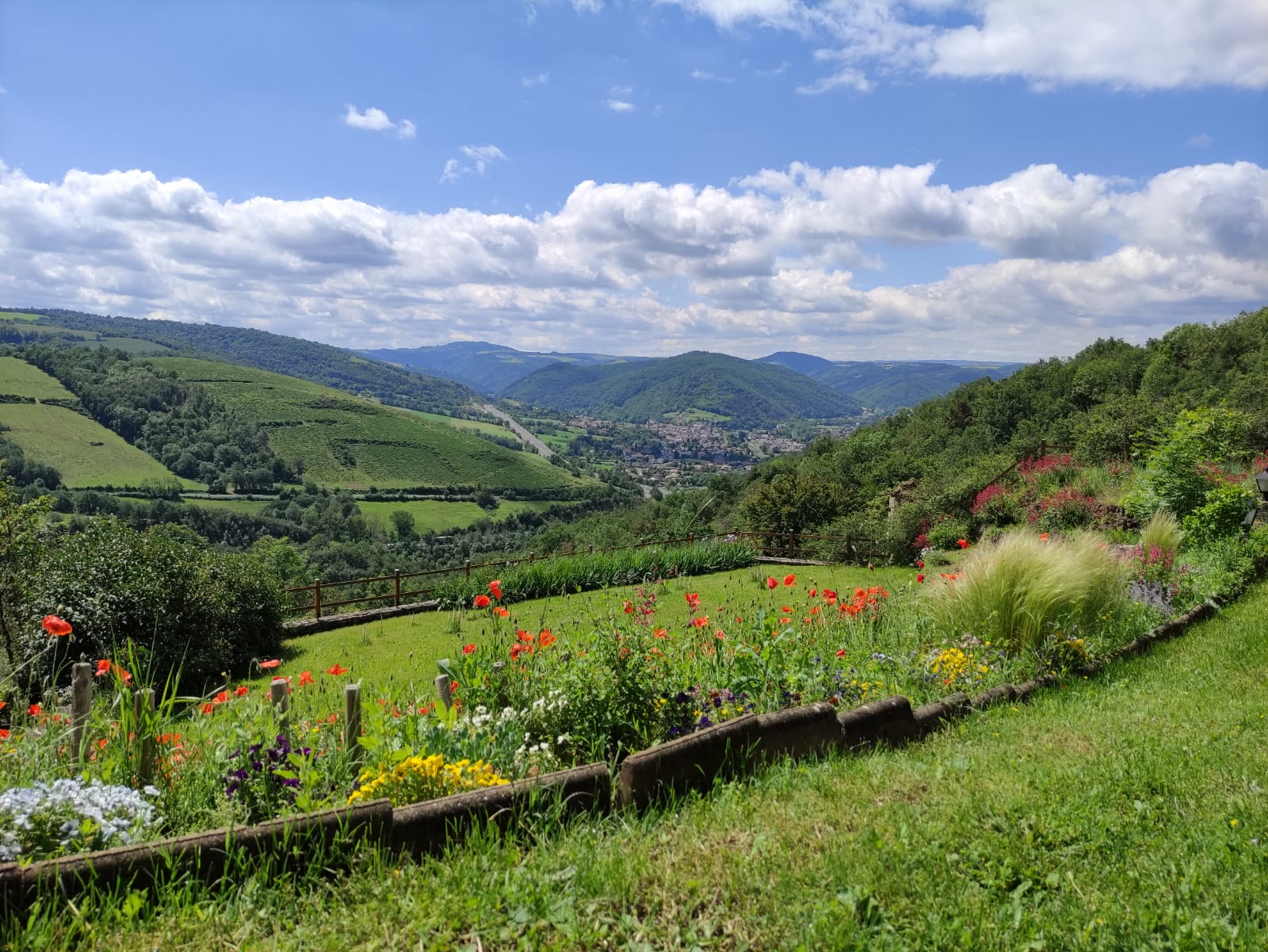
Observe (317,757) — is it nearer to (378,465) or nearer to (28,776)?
(28,776)

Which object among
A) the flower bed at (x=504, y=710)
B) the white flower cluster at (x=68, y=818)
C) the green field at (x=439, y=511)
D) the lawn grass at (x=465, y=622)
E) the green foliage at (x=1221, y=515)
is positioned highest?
the green foliage at (x=1221, y=515)

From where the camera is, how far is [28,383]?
97.9 m

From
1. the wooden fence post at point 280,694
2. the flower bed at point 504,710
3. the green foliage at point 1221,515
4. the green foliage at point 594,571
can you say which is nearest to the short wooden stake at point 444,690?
the flower bed at point 504,710

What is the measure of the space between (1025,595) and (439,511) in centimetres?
8498

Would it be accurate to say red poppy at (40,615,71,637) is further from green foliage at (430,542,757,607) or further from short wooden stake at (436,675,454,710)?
green foliage at (430,542,757,607)

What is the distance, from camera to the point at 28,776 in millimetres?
2951

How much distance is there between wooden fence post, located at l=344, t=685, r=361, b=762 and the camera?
3.29 meters

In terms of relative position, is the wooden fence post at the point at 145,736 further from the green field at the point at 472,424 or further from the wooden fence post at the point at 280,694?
the green field at the point at 472,424

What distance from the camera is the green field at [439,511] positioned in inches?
3132

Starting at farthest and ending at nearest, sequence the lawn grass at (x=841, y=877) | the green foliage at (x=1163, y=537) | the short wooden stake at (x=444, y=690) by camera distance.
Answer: the green foliage at (x=1163, y=537) → the short wooden stake at (x=444, y=690) → the lawn grass at (x=841, y=877)

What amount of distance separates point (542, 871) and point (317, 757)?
1316 millimetres

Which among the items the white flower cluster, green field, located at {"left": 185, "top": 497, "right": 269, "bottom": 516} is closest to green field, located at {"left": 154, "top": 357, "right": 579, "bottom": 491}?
green field, located at {"left": 185, "top": 497, "right": 269, "bottom": 516}

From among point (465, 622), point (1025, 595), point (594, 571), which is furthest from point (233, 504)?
point (1025, 595)

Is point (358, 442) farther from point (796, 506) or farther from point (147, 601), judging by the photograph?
point (147, 601)
